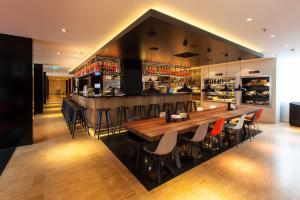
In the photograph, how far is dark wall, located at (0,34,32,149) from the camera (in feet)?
12.7

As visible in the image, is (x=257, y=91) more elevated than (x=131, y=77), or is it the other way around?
(x=131, y=77)

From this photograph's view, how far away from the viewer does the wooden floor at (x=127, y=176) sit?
2.29 meters

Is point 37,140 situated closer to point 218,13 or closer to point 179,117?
point 179,117

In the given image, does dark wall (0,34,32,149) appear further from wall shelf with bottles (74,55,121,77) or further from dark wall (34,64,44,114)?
dark wall (34,64,44,114)

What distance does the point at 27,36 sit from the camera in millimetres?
3994

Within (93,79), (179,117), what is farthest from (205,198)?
(93,79)

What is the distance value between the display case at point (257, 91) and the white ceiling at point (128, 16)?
324 centimetres

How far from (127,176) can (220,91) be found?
733 cm

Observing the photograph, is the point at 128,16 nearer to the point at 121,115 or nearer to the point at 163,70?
the point at 121,115

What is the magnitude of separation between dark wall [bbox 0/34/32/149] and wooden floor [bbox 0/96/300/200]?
0.50m

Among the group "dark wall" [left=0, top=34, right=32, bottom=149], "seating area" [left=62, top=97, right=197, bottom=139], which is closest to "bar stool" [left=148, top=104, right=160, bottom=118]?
"seating area" [left=62, top=97, right=197, bottom=139]

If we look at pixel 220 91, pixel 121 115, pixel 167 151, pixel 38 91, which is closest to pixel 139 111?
pixel 121 115

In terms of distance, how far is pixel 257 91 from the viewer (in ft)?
24.1

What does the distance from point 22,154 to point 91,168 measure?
1871 mm
